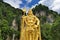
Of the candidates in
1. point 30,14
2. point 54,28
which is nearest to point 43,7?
point 54,28

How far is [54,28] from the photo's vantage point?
173ft

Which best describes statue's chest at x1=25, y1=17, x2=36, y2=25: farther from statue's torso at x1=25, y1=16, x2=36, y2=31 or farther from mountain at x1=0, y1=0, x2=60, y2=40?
mountain at x1=0, y1=0, x2=60, y2=40

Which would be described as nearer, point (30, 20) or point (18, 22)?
point (30, 20)

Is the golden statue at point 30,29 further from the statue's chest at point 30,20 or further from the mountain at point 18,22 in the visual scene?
the mountain at point 18,22

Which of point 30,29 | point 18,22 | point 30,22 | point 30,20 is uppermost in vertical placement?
point 30,20

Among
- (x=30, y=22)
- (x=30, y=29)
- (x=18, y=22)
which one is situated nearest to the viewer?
(x=30, y=29)

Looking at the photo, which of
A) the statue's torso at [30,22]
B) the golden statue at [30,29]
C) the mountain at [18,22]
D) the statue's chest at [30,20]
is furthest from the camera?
the mountain at [18,22]

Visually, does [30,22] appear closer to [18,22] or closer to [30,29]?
[30,29]

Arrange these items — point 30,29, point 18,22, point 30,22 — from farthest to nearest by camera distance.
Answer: point 18,22
point 30,22
point 30,29

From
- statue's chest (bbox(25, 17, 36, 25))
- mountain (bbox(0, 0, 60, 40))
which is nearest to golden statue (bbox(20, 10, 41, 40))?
statue's chest (bbox(25, 17, 36, 25))

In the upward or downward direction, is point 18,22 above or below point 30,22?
below

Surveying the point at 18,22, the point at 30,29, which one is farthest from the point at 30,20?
the point at 18,22

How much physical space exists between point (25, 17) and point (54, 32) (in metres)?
25.9

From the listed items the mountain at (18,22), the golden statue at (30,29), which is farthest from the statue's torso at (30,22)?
the mountain at (18,22)
